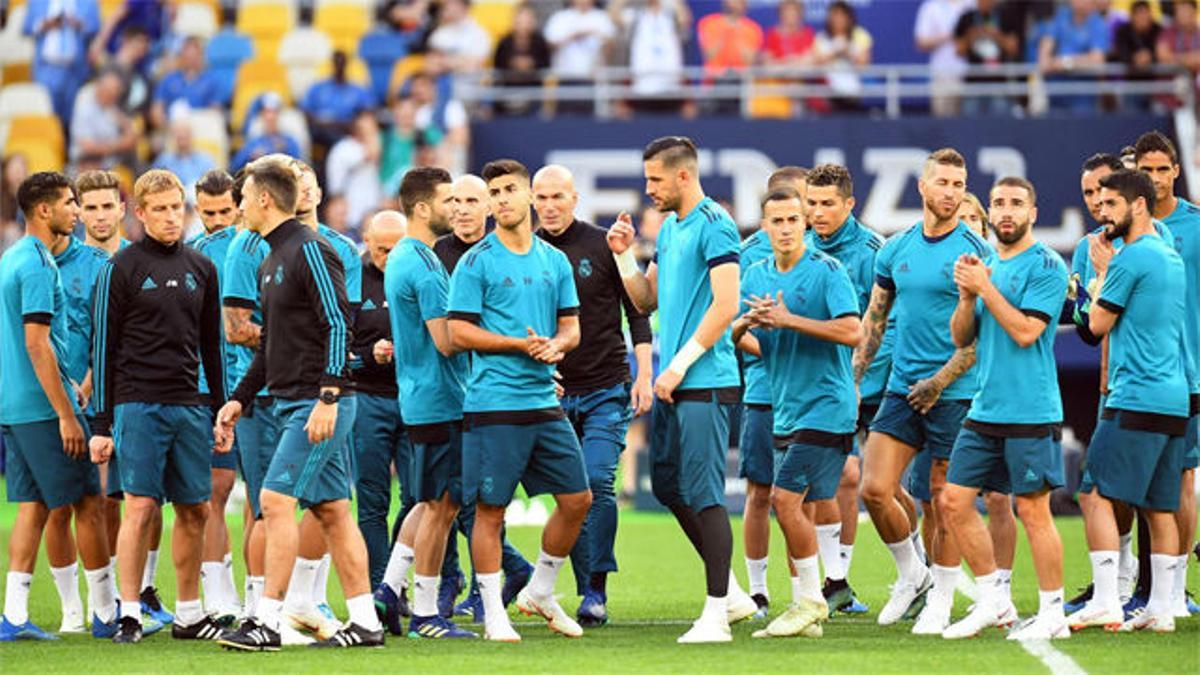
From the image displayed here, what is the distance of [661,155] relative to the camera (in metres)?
10.2

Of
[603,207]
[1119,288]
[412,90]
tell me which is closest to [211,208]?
[1119,288]

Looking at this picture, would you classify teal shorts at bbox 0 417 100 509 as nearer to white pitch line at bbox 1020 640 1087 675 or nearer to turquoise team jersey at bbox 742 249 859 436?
turquoise team jersey at bbox 742 249 859 436

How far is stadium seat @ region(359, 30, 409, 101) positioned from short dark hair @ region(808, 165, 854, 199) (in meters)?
15.7

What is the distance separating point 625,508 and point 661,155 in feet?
34.6

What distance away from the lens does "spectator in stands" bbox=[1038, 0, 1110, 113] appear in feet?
75.8

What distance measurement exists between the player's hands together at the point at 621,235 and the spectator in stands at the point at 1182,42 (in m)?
13.7

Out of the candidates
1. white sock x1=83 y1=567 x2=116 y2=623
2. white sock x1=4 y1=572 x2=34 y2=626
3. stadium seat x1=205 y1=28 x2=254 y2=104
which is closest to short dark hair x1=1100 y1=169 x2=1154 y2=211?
white sock x1=83 y1=567 x2=116 y2=623

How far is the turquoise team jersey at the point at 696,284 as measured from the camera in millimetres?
10133

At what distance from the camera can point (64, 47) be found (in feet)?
89.1

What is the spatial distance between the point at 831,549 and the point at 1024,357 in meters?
2.00

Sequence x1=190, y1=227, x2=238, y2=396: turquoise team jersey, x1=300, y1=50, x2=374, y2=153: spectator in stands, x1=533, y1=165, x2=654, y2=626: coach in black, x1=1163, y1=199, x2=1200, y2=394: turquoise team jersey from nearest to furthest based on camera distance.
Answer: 1. x1=1163, y1=199, x2=1200, y2=394: turquoise team jersey
2. x1=533, y1=165, x2=654, y2=626: coach in black
3. x1=190, y1=227, x2=238, y2=396: turquoise team jersey
4. x1=300, y1=50, x2=374, y2=153: spectator in stands

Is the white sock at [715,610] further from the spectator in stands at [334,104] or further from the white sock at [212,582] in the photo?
the spectator in stands at [334,104]

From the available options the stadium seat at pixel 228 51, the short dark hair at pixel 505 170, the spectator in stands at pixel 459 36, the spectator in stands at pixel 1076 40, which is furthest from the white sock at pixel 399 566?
the stadium seat at pixel 228 51

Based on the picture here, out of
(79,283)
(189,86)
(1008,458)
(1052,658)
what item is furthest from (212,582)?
(189,86)
